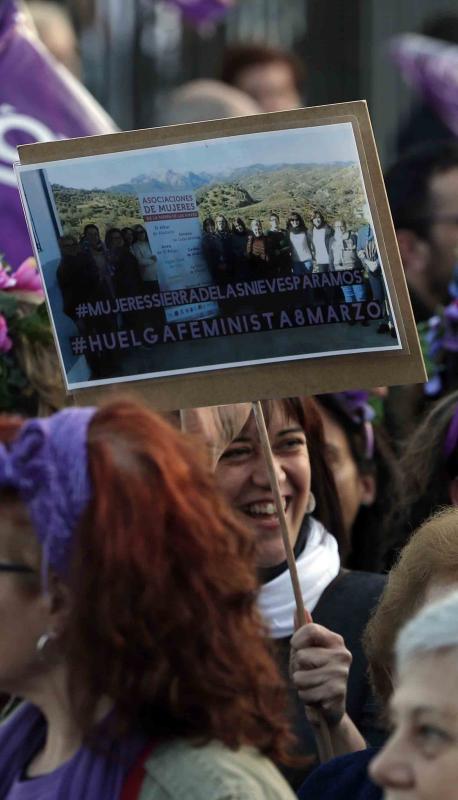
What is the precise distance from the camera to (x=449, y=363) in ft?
16.6

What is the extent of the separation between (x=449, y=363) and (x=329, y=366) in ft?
7.12

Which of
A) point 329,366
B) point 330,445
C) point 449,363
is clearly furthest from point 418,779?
point 449,363

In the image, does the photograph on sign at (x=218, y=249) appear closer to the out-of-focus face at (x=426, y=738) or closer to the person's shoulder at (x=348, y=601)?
the person's shoulder at (x=348, y=601)

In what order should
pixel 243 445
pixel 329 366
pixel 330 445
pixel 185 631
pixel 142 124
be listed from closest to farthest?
pixel 185 631 → pixel 329 366 → pixel 243 445 → pixel 330 445 → pixel 142 124

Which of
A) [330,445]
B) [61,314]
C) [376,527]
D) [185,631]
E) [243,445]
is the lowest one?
[376,527]

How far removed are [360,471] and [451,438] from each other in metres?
0.90

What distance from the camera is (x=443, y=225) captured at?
6164mm

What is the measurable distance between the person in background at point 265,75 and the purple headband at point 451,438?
12.2 ft

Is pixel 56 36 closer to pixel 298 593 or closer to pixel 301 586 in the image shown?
pixel 301 586

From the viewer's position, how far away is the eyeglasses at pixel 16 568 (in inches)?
82.8

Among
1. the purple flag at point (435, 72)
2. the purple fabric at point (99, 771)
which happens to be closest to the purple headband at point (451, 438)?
the purple fabric at point (99, 771)

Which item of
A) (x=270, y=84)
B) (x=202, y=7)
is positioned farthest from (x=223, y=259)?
(x=202, y=7)

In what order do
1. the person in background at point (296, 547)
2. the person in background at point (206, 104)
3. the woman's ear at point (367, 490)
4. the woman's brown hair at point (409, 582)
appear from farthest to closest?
the person in background at point (206, 104)
the woman's ear at point (367, 490)
the person in background at point (296, 547)
the woman's brown hair at point (409, 582)

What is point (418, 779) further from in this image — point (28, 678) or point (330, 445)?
point (330, 445)
